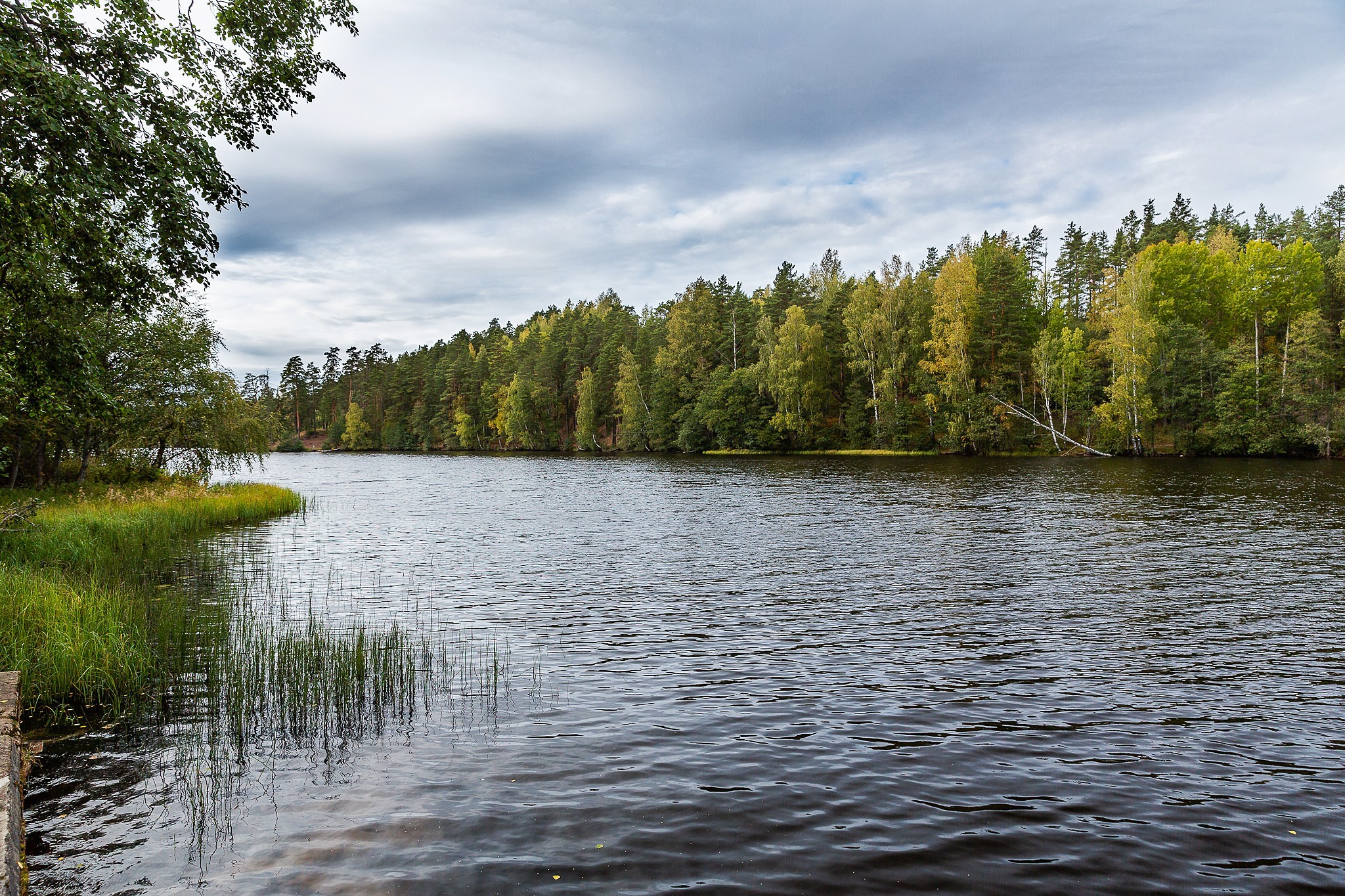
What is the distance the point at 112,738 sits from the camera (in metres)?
8.93

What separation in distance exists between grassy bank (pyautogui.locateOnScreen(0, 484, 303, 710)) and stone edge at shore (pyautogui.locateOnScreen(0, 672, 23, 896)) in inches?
56.5

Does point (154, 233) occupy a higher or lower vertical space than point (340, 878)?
higher

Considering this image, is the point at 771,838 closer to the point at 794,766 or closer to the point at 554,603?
the point at 794,766

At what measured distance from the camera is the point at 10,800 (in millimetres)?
6074

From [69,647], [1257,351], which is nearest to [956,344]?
[1257,351]

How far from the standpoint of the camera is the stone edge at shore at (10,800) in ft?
17.4

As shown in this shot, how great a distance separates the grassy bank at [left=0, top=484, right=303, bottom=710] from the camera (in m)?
9.94

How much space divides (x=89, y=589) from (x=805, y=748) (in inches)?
523

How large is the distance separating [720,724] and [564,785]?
258cm

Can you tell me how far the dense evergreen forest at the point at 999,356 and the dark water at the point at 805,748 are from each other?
42.3 meters

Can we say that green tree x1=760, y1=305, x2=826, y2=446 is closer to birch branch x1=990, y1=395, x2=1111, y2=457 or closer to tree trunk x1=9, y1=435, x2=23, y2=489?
birch branch x1=990, y1=395, x2=1111, y2=457

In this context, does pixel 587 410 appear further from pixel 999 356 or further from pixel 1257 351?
pixel 1257 351

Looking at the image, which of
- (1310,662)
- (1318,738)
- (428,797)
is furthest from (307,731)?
(1310,662)

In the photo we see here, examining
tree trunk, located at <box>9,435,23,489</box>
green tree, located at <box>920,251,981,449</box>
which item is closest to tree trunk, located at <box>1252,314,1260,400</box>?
green tree, located at <box>920,251,981,449</box>
